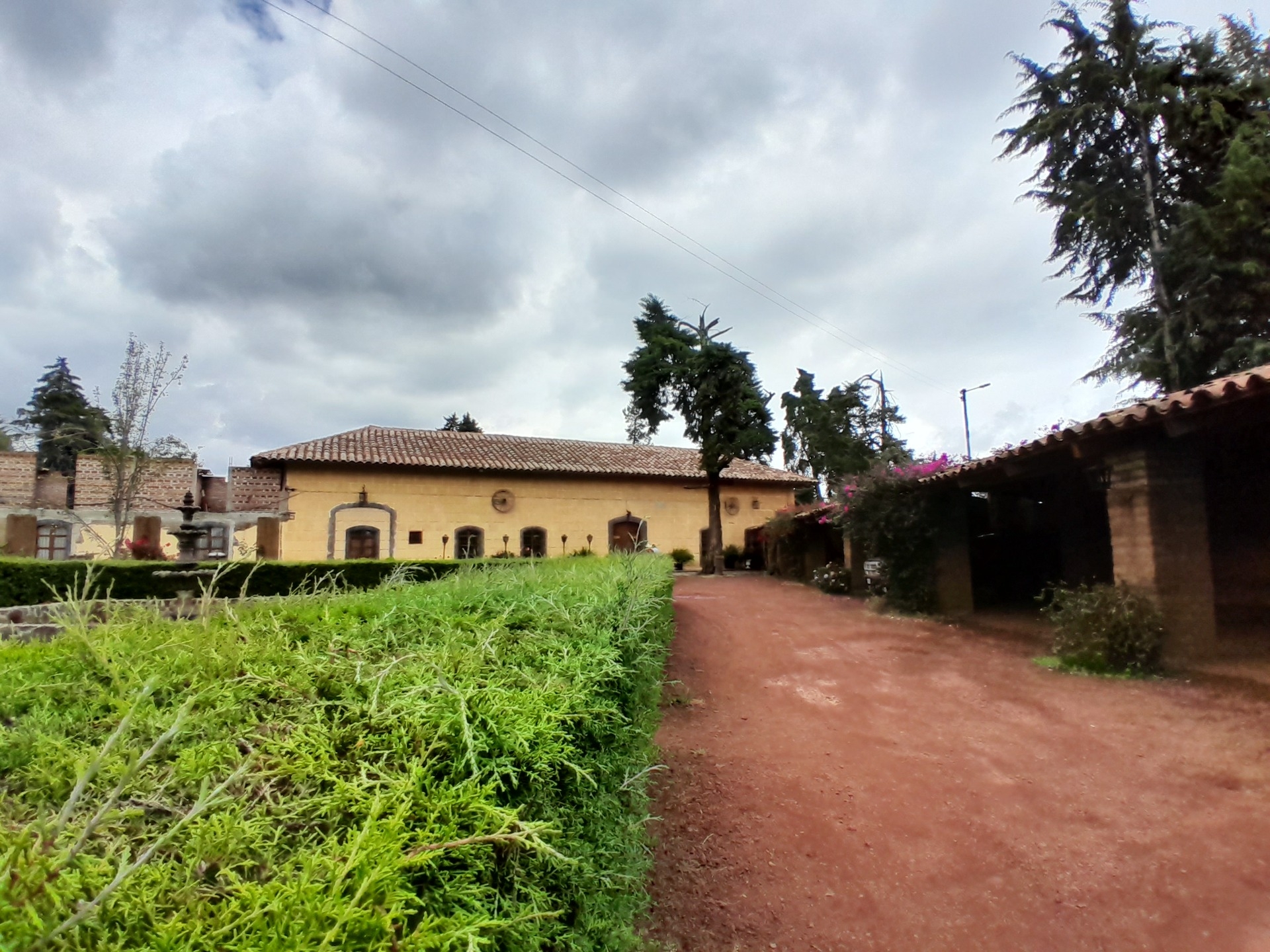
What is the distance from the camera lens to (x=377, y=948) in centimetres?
72

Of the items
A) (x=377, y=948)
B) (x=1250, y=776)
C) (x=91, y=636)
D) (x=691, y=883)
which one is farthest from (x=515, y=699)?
(x=1250, y=776)

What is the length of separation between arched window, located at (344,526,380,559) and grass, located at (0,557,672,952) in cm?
1831

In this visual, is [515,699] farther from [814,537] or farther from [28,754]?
[814,537]

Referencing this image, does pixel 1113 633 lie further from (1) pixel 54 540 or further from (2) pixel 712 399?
(1) pixel 54 540

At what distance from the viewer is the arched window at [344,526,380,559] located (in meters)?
18.9

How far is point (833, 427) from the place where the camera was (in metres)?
23.7

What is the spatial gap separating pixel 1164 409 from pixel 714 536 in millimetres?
16623

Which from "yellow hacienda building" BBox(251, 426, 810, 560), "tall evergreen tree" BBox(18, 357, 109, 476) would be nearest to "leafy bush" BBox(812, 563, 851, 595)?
"yellow hacienda building" BBox(251, 426, 810, 560)

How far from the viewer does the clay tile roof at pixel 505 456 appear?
18938 millimetres

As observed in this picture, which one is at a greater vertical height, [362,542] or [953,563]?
[362,542]

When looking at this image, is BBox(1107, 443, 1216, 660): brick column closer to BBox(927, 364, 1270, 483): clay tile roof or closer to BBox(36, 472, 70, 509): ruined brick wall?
BBox(927, 364, 1270, 483): clay tile roof

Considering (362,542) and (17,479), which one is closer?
(17,479)

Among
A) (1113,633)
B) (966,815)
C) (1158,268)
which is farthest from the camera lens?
(1158,268)

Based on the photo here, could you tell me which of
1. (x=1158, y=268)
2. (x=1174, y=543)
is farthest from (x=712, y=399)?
(x=1174, y=543)
